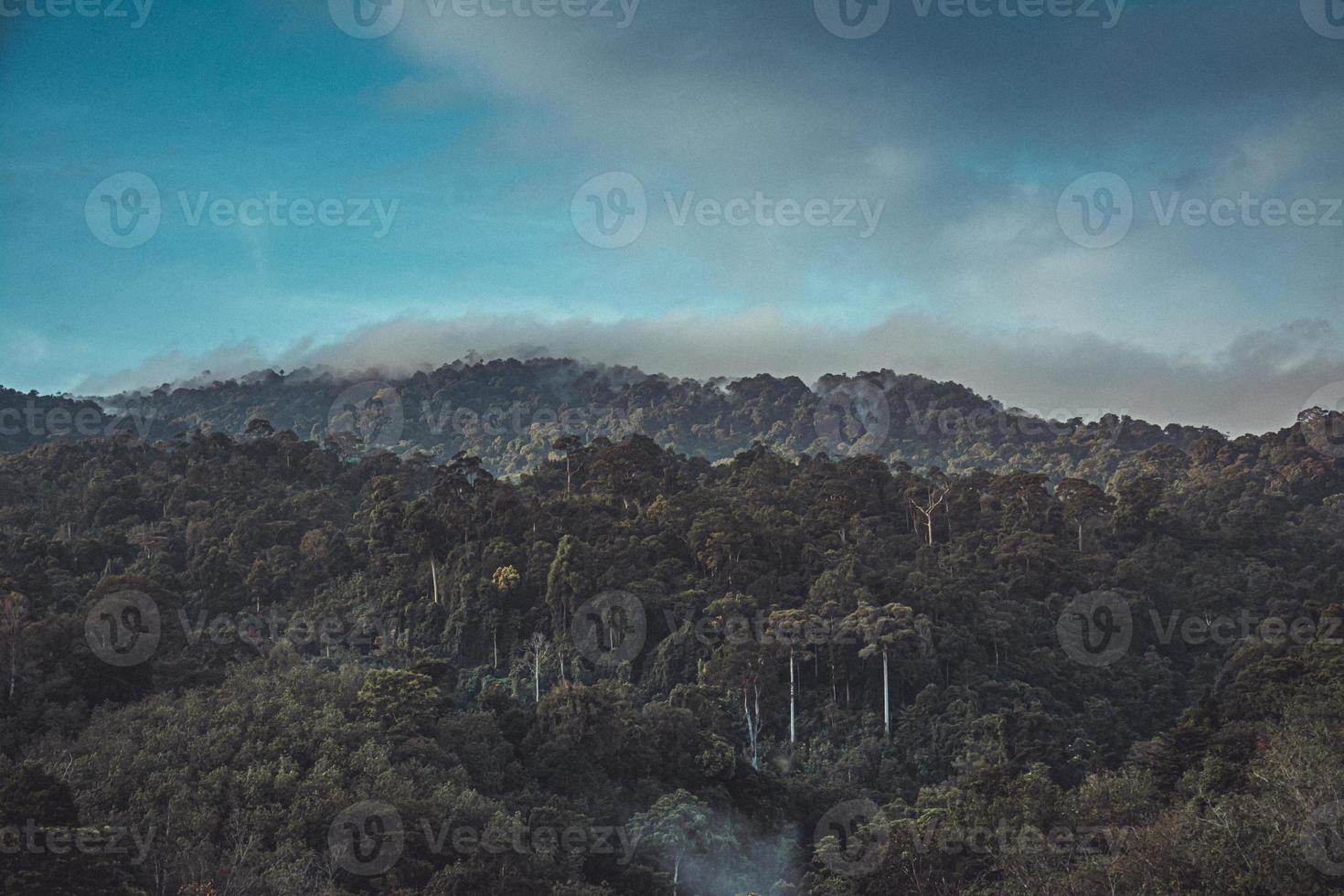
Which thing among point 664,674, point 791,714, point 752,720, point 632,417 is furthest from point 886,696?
point 632,417

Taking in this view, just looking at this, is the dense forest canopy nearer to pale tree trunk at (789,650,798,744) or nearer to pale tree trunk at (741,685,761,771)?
pale tree trunk at (741,685,761,771)

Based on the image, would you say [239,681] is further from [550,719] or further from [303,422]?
[303,422]

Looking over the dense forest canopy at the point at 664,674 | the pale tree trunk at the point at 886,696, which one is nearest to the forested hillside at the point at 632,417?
the dense forest canopy at the point at 664,674

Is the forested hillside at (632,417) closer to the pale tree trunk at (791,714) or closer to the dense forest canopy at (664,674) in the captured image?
the dense forest canopy at (664,674)

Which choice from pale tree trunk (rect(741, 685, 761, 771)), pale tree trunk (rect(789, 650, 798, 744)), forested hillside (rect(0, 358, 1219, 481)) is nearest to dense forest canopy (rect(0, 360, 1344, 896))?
pale tree trunk (rect(741, 685, 761, 771))

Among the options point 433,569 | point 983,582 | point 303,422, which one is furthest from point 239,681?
point 303,422

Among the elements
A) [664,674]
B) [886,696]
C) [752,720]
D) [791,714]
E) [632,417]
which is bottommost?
[752,720]

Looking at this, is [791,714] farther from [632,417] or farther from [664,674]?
[632,417]

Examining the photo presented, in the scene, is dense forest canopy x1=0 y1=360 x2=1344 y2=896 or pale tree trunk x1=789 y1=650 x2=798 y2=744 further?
pale tree trunk x1=789 y1=650 x2=798 y2=744

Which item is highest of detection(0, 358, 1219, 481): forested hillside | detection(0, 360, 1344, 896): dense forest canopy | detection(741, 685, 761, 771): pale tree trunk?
detection(0, 358, 1219, 481): forested hillside

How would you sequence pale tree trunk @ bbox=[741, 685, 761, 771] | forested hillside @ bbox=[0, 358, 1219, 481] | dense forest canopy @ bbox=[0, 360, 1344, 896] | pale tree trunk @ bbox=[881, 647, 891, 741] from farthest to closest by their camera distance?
forested hillside @ bbox=[0, 358, 1219, 481] → pale tree trunk @ bbox=[881, 647, 891, 741] → pale tree trunk @ bbox=[741, 685, 761, 771] → dense forest canopy @ bbox=[0, 360, 1344, 896]
